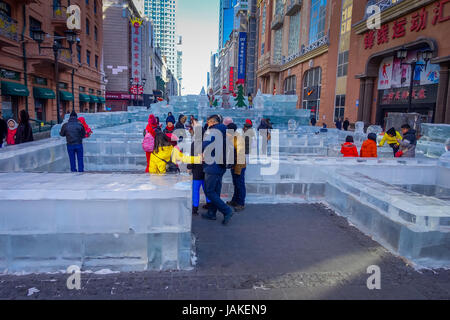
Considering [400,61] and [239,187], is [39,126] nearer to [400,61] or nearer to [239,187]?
[239,187]

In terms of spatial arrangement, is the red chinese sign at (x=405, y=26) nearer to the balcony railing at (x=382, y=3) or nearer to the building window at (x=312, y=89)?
the balcony railing at (x=382, y=3)

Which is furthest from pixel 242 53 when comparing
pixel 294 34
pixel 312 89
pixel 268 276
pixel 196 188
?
pixel 268 276

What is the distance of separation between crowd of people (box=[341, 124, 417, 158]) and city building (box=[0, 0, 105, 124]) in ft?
46.2

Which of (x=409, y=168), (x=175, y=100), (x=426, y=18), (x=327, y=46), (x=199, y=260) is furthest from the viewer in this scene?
(x=327, y=46)

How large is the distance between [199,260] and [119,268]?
→ 0.94 metres

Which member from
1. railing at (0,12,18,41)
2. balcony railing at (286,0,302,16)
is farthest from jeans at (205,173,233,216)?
balcony railing at (286,0,302,16)

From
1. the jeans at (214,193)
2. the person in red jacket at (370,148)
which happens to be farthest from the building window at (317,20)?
the jeans at (214,193)

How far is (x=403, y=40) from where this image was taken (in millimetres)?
17859

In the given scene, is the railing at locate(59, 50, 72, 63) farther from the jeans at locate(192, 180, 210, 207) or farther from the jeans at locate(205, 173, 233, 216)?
the jeans at locate(205, 173, 233, 216)

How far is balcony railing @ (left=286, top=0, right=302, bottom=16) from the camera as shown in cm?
3444

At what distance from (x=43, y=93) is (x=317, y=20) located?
988 inches

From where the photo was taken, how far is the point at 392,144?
29.3 ft

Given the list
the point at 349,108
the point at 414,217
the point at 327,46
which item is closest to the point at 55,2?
the point at 327,46
